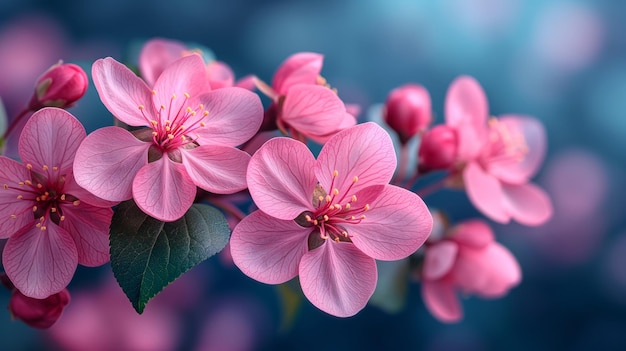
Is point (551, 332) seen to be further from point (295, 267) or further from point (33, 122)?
point (33, 122)

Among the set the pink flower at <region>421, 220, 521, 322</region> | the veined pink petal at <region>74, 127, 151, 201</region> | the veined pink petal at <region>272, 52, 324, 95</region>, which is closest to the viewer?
the veined pink petal at <region>74, 127, 151, 201</region>

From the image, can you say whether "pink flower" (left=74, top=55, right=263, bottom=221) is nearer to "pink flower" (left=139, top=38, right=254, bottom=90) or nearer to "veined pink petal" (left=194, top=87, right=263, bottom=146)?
"veined pink petal" (left=194, top=87, right=263, bottom=146)

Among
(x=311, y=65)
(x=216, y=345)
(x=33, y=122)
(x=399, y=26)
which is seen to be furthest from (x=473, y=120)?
(x=216, y=345)

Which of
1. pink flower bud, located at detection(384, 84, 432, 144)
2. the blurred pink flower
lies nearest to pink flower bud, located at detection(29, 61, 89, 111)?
pink flower bud, located at detection(384, 84, 432, 144)

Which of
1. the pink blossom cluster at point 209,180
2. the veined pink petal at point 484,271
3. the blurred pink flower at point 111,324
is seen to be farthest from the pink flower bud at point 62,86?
the blurred pink flower at point 111,324

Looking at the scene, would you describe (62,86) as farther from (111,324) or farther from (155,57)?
(111,324)
